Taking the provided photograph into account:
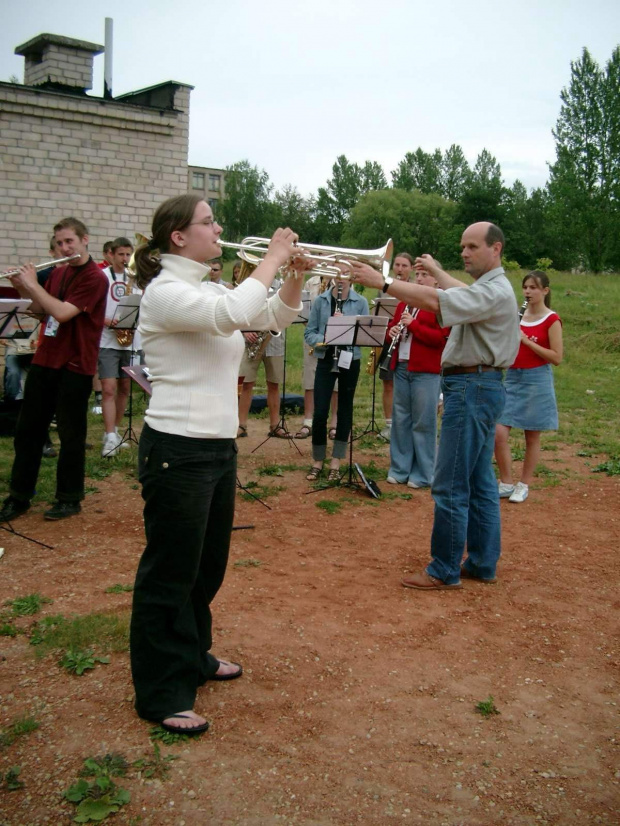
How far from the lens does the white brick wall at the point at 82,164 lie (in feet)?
38.4

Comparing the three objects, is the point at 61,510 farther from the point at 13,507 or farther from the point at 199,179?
the point at 199,179

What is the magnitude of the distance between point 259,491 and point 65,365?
7.48 ft

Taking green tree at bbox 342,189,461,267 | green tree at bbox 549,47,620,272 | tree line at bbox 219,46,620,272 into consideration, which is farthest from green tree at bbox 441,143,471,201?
green tree at bbox 549,47,620,272

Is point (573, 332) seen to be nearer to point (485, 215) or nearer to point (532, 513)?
point (532, 513)

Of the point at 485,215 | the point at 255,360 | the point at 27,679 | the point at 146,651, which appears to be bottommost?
the point at 27,679

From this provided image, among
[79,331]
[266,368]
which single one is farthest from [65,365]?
[266,368]

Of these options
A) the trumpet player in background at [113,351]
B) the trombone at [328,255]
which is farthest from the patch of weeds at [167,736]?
the trumpet player in background at [113,351]

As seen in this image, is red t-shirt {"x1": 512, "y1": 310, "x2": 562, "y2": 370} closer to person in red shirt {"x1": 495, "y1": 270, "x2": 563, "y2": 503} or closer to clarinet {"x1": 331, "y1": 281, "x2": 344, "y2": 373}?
person in red shirt {"x1": 495, "y1": 270, "x2": 563, "y2": 503}

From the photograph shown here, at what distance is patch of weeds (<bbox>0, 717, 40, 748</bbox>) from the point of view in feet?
10.2

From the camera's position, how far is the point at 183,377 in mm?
3016

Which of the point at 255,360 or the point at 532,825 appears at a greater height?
the point at 255,360

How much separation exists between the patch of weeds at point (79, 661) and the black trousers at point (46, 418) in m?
2.53

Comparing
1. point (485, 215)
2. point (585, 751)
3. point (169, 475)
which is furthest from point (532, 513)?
point (485, 215)

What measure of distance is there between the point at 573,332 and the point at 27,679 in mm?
16212
